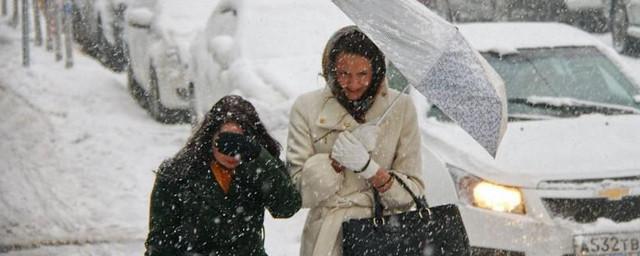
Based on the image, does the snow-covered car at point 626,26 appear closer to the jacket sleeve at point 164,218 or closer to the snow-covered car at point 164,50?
the snow-covered car at point 164,50

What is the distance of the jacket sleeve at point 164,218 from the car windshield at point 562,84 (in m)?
3.21

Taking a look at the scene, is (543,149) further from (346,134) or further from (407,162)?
(346,134)

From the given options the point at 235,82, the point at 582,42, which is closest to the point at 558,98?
the point at 582,42

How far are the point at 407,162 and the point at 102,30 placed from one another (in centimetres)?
1349

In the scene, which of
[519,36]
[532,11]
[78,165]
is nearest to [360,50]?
[519,36]

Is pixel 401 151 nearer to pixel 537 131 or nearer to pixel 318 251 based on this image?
pixel 318 251

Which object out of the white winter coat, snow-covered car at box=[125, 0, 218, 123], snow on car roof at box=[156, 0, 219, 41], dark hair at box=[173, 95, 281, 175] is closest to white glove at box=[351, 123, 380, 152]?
the white winter coat

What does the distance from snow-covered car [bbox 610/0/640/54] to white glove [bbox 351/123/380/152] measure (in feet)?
45.3

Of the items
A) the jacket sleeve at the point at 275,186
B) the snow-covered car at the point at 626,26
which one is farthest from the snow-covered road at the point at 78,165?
the snow-covered car at the point at 626,26

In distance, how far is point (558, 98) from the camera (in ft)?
21.5

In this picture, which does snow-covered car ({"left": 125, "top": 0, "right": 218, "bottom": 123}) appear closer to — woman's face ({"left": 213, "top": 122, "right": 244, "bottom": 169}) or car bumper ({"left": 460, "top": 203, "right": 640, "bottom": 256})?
car bumper ({"left": 460, "top": 203, "right": 640, "bottom": 256})

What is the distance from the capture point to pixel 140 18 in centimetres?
1153

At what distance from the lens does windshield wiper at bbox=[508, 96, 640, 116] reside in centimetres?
647

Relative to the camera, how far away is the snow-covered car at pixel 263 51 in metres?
9.00
